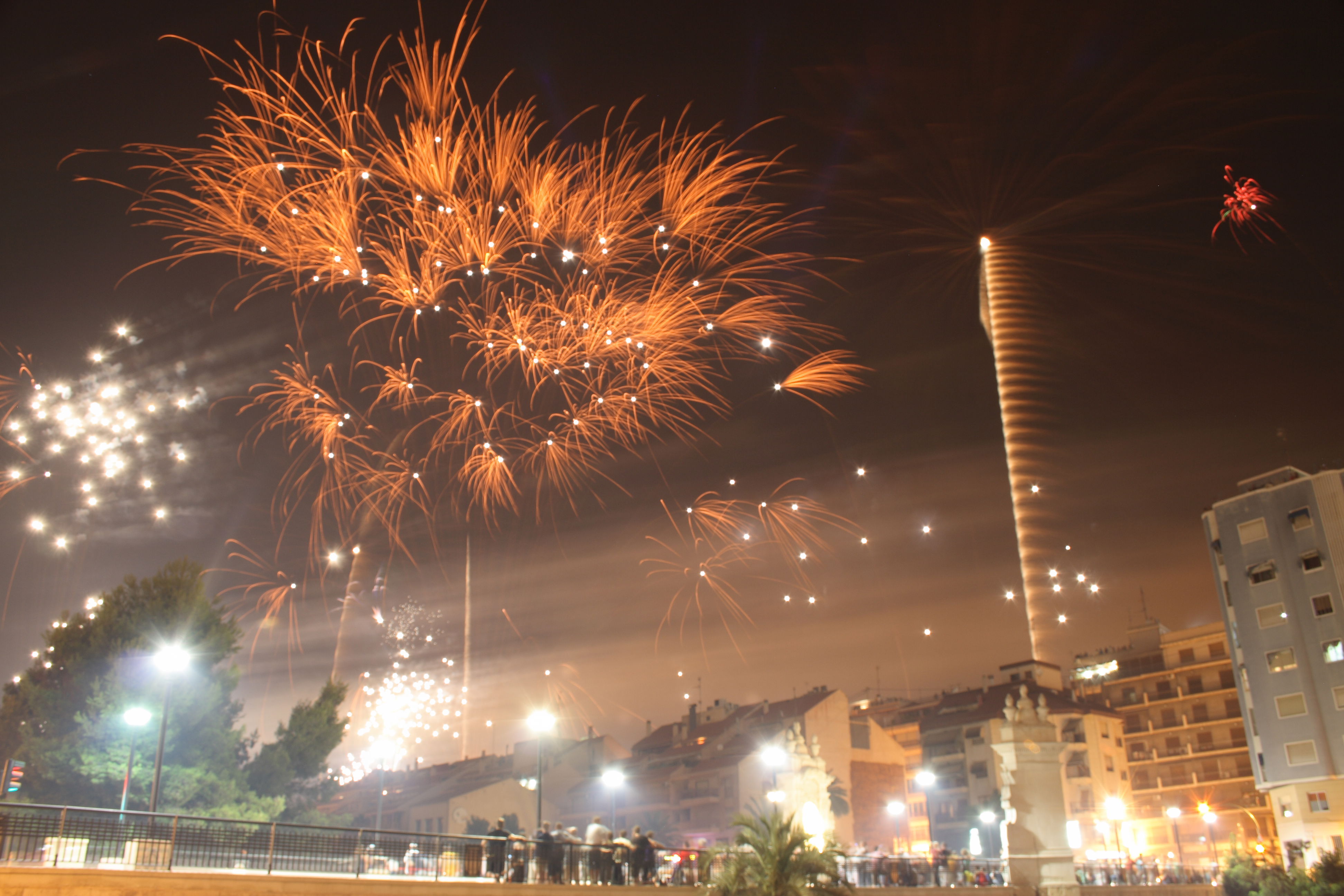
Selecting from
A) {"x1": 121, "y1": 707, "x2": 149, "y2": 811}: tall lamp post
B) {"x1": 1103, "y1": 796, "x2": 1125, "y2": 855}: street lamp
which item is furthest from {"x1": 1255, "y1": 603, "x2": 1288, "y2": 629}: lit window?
{"x1": 121, "y1": 707, "x2": 149, "y2": 811}: tall lamp post

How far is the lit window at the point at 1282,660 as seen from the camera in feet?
143

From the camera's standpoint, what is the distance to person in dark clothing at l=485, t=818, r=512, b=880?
53.1ft

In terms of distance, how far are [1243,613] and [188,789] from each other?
47854 mm

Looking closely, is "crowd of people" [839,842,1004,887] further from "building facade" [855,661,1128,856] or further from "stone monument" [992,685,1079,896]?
"building facade" [855,661,1128,856]

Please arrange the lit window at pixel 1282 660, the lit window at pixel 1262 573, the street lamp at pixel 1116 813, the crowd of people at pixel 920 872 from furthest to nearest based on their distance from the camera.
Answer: the lit window at pixel 1262 573, the lit window at pixel 1282 660, the street lamp at pixel 1116 813, the crowd of people at pixel 920 872

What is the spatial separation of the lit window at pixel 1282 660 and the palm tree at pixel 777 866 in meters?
36.1

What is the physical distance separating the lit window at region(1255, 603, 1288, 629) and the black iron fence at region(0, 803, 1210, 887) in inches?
1329

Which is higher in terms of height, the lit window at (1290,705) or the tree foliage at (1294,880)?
the lit window at (1290,705)

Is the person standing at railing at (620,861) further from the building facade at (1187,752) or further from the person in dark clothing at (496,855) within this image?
the building facade at (1187,752)

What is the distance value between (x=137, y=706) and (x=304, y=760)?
10342 millimetres

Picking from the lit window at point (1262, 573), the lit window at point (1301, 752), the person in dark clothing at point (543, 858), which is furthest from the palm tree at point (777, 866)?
the lit window at point (1262, 573)

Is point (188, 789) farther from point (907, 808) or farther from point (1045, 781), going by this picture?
point (907, 808)

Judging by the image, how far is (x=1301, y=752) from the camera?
41938 millimetres

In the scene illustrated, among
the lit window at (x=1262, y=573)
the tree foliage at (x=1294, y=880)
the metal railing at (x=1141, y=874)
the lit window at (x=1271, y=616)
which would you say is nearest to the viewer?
the metal railing at (x=1141, y=874)
